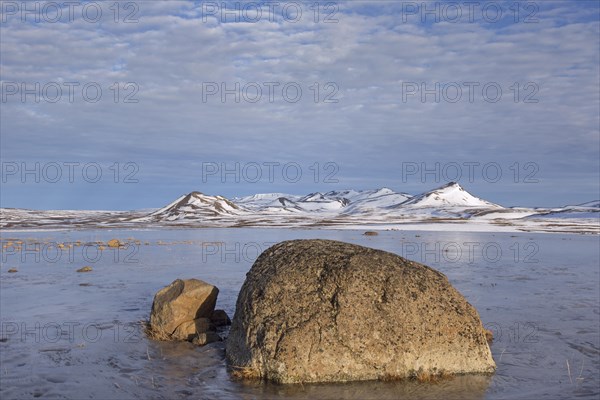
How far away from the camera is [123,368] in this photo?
36.4 feet

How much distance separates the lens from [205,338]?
Result: 43.4 feet

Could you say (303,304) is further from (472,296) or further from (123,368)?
(472,296)

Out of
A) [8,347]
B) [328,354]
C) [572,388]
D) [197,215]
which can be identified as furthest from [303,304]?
[197,215]

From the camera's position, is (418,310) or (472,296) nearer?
(418,310)

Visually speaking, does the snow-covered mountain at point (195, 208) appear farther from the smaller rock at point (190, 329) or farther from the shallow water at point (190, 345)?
the smaller rock at point (190, 329)

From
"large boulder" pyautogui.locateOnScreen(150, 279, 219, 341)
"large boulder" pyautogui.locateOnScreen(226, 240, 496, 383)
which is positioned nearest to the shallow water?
"large boulder" pyautogui.locateOnScreen(226, 240, 496, 383)

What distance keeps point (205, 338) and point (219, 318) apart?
1565mm

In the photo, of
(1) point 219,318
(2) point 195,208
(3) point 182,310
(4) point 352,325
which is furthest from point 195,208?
(4) point 352,325

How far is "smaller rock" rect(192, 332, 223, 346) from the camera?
1318cm

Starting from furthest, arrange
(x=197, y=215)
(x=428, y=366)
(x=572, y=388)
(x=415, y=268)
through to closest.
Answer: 1. (x=197, y=215)
2. (x=415, y=268)
3. (x=428, y=366)
4. (x=572, y=388)

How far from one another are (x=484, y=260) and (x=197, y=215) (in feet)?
388

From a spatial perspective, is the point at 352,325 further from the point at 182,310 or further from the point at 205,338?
the point at 182,310

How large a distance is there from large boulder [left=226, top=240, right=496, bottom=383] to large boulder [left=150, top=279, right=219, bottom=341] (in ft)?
7.53

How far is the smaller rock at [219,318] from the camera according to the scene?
14.7m
